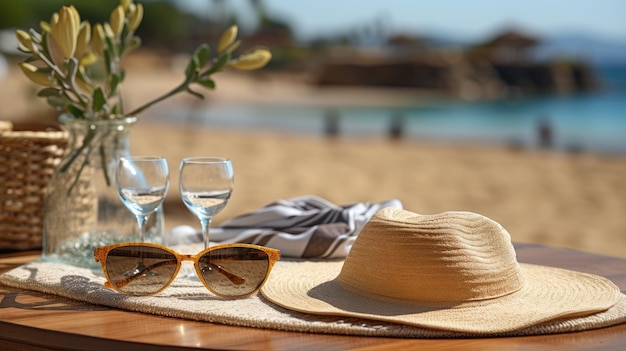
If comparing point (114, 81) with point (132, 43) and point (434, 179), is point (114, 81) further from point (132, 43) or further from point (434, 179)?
point (434, 179)

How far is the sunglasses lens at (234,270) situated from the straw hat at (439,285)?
5 centimetres

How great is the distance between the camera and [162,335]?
1461mm

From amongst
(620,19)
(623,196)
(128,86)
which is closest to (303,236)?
(623,196)

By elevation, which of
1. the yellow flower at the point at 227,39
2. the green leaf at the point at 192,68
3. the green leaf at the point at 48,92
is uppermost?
the yellow flower at the point at 227,39

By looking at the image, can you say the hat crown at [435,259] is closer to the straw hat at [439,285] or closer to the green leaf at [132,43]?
the straw hat at [439,285]

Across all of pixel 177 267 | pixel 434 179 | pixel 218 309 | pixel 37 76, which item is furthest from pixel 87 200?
pixel 434 179

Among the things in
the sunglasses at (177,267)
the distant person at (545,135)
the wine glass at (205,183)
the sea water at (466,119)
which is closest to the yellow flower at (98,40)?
the wine glass at (205,183)

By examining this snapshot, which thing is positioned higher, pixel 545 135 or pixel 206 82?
pixel 206 82

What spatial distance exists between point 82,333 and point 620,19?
122 metres

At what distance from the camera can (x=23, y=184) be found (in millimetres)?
2344

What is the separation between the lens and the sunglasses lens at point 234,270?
65.4 inches

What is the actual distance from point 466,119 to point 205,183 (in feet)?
115

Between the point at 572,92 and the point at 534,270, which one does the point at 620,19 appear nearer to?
the point at 572,92

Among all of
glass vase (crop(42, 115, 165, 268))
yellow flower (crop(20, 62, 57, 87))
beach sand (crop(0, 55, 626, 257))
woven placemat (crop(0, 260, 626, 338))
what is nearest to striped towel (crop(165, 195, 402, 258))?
glass vase (crop(42, 115, 165, 268))
